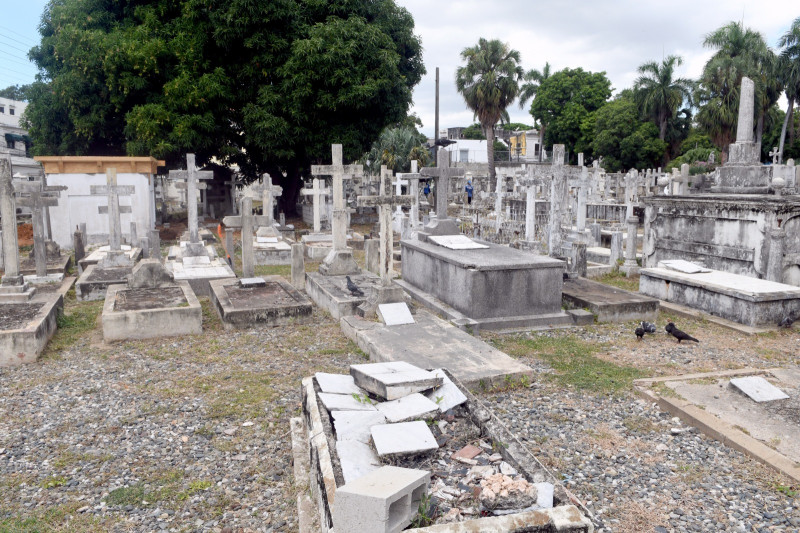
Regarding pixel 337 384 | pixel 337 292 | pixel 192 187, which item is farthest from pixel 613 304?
pixel 192 187

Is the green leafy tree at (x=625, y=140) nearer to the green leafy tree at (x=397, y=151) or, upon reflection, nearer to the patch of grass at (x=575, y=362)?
the green leafy tree at (x=397, y=151)

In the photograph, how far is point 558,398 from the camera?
5.58 meters

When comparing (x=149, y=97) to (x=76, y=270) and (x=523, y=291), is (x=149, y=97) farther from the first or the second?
(x=523, y=291)

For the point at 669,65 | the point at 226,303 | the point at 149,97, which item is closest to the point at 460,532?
the point at 226,303

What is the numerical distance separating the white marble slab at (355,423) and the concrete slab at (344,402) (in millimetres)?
84

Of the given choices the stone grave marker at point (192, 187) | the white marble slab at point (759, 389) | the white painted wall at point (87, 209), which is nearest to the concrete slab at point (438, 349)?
the white marble slab at point (759, 389)

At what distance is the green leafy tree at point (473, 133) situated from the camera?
70.8m

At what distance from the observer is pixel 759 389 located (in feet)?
17.6

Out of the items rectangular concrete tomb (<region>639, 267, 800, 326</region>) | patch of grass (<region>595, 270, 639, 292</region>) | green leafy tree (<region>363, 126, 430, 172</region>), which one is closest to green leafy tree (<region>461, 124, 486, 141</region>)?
green leafy tree (<region>363, 126, 430, 172</region>)

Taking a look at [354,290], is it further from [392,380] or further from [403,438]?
[403,438]

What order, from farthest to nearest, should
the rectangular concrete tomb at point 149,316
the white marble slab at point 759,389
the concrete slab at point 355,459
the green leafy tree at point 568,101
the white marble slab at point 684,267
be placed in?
the green leafy tree at point 568,101 < the white marble slab at point 684,267 < the rectangular concrete tomb at point 149,316 < the white marble slab at point 759,389 < the concrete slab at point 355,459

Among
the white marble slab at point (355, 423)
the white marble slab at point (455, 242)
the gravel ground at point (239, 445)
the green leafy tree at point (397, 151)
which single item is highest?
the green leafy tree at point (397, 151)

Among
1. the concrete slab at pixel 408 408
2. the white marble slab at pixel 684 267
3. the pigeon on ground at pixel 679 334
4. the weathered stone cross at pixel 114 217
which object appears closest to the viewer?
the concrete slab at pixel 408 408

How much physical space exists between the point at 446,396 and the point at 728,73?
38.0 m
